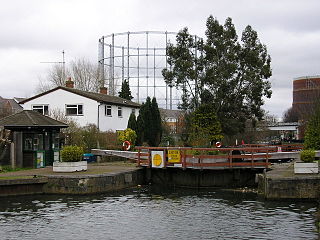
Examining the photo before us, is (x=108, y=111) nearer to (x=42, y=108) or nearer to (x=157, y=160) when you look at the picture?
(x=42, y=108)

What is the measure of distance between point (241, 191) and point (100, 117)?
20.8 metres

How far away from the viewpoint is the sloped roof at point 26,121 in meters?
28.5

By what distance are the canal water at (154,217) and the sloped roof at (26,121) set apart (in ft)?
21.3

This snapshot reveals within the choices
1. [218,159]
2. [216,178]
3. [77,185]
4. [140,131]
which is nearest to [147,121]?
[140,131]

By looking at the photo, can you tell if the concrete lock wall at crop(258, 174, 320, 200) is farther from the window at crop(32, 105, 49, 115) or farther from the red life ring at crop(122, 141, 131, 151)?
the window at crop(32, 105, 49, 115)

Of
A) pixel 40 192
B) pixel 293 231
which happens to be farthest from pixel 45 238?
pixel 40 192

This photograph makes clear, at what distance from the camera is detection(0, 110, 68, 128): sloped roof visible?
28516mm

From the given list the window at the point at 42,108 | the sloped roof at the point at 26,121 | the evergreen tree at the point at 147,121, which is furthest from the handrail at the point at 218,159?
the window at the point at 42,108

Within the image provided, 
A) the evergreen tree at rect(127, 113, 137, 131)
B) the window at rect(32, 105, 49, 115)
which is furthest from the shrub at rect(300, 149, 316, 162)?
the window at rect(32, 105, 49, 115)

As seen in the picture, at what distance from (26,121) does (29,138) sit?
1139 mm

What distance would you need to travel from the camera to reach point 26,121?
2909cm

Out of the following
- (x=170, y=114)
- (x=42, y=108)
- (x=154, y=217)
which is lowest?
(x=154, y=217)

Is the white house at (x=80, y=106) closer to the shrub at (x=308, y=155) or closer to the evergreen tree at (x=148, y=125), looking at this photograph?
the evergreen tree at (x=148, y=125)

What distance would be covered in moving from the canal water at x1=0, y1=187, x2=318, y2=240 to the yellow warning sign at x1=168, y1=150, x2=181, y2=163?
12.0 ft
